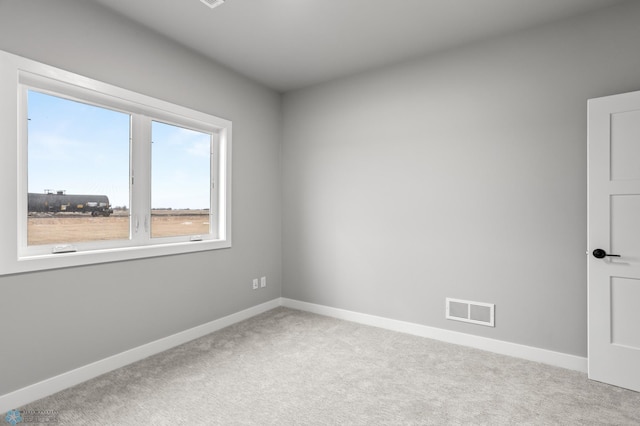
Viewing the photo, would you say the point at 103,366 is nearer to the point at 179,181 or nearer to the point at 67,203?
the point at 67,203

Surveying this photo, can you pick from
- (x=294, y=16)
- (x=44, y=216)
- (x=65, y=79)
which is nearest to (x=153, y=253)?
(x=44, y=216)

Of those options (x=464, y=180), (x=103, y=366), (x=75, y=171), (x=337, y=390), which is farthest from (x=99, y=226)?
(x=464, y=180)

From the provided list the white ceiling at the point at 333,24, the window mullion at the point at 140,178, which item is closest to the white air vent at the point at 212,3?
the white ceiling at the point at 333,24

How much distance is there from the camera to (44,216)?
2.26 m

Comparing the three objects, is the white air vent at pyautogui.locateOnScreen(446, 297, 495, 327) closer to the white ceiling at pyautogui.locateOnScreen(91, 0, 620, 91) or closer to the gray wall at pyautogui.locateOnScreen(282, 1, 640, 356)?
the gray wall at pyautogui.locateOnScreen(282, 1, 640, 356)

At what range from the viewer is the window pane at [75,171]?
223cm

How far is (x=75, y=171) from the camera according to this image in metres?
2.44

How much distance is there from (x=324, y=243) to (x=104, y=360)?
235 centimetres

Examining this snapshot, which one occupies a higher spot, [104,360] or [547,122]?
[547,122]

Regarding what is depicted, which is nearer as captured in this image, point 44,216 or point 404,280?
point 44,216

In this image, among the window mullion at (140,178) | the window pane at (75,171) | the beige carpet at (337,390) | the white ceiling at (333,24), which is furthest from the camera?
the window mullion at (140,178)

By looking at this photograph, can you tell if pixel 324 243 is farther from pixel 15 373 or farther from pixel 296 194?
pixel 15 373

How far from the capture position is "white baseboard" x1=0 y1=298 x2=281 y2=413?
79.3 inches

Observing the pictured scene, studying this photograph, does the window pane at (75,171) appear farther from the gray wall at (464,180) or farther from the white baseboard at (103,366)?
the gray wall at (464,180)
